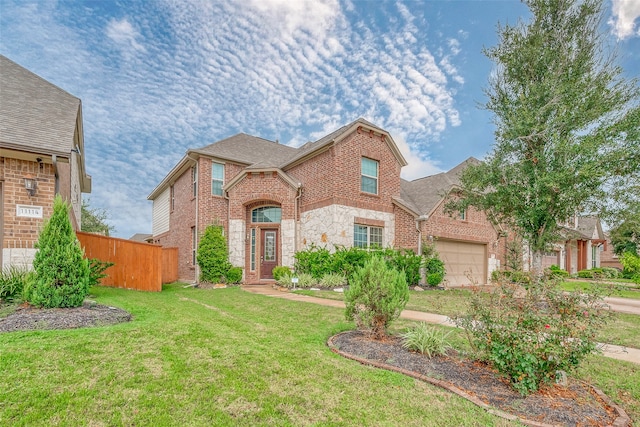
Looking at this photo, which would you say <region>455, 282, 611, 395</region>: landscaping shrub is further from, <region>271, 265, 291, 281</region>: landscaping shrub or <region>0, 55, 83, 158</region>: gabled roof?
<region>271, 265, 291, 281</region>: landscaping shrub

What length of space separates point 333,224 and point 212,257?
5.27 metres

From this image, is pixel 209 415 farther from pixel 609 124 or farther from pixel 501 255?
pixel 501 255

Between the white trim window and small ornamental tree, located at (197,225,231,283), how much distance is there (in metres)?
5.51

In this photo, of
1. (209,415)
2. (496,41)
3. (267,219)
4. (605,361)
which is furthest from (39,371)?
(496,41)

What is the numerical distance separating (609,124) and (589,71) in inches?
72.2

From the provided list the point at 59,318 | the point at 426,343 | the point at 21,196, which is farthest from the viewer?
the point at 21,196

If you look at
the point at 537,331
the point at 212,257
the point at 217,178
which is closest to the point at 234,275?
the point at 212,257

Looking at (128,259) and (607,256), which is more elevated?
(128,259)

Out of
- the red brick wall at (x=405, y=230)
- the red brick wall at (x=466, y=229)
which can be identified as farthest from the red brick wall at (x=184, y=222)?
the red brick wall at (x=466, y=229)

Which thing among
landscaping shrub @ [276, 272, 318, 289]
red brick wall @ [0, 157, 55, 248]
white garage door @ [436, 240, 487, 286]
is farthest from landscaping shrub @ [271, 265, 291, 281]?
red brick wall @ [0, 157, 55, 248]

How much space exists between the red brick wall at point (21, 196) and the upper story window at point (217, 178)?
25.2ft

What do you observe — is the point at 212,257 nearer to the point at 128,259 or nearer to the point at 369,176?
the point at 128,259

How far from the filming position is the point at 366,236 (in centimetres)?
1373

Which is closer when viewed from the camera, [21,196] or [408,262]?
[21,196]
